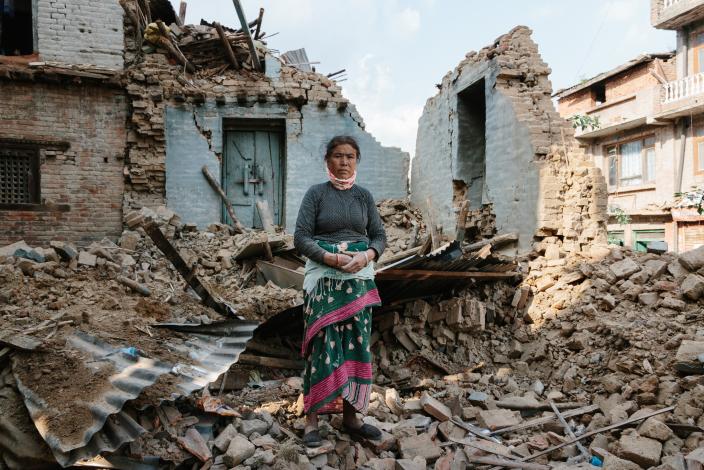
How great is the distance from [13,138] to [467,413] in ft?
29.1

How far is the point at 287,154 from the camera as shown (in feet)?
30.0

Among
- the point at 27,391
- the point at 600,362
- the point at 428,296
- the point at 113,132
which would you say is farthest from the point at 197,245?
the point at 600,362

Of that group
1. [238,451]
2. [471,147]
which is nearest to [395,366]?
[238,451]

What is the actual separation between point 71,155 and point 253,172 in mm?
3314

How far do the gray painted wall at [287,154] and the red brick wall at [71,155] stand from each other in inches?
39.8

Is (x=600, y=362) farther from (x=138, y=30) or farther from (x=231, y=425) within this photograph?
(x=138, y=30)

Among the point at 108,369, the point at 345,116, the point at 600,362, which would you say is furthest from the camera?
the point at 345,116

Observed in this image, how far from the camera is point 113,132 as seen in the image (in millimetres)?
8609

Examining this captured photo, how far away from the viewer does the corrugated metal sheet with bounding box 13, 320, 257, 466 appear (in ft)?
6.82

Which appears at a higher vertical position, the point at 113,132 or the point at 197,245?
the point at 113,132

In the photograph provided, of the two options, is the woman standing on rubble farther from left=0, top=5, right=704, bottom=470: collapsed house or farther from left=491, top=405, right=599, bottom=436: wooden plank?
left=491, top=405, right=599, bottom=436: wooden plank

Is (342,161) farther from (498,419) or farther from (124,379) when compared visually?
(498,419)

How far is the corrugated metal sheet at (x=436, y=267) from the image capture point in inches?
162

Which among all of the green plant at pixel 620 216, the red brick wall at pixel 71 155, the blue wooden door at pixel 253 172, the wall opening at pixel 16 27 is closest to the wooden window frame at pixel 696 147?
the green plant at pixel 620 216
